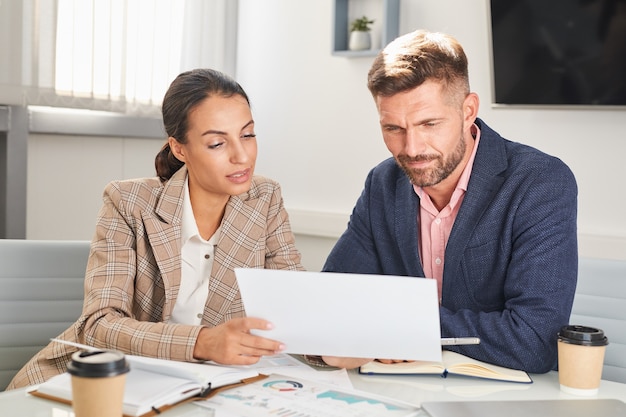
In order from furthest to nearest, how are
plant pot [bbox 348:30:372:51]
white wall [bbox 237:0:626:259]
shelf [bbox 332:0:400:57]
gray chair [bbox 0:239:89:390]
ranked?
plant pot [bbox 348:30:372:51]
shelf [bbox 332:0:400:57]
white wall [bbox 237:0:626:259]
gray chair [bbox 0:239:89:390]

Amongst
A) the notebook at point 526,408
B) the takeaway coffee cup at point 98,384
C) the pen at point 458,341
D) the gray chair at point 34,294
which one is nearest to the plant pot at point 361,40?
the gray chair at point 34,294

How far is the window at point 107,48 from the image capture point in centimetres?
327

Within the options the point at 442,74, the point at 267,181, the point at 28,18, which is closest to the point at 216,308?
the point at 267,181

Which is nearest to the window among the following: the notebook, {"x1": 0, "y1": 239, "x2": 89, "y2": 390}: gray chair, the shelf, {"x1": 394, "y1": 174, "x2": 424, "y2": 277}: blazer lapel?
the shelf

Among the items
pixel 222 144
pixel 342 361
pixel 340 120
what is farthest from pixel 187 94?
pixel 340 120

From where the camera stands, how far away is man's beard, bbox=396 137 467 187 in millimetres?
1796

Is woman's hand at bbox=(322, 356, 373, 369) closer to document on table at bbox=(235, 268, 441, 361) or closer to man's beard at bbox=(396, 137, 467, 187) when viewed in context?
document on table at bbox=(235, 268, 441, 361)

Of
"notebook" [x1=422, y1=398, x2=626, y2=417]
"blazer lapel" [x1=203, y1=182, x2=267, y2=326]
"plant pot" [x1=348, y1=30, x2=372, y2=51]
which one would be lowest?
"notebook" [x1=422, y1=398, x2=626, y2=417]

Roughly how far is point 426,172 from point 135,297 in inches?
28.3

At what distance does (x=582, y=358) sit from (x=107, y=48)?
8.95ft

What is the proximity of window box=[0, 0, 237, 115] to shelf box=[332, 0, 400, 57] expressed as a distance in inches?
26.9

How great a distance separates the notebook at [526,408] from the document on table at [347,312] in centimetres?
12

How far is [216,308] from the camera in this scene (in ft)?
6.31

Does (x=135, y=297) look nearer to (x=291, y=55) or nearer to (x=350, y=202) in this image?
(x=350, y=202)
